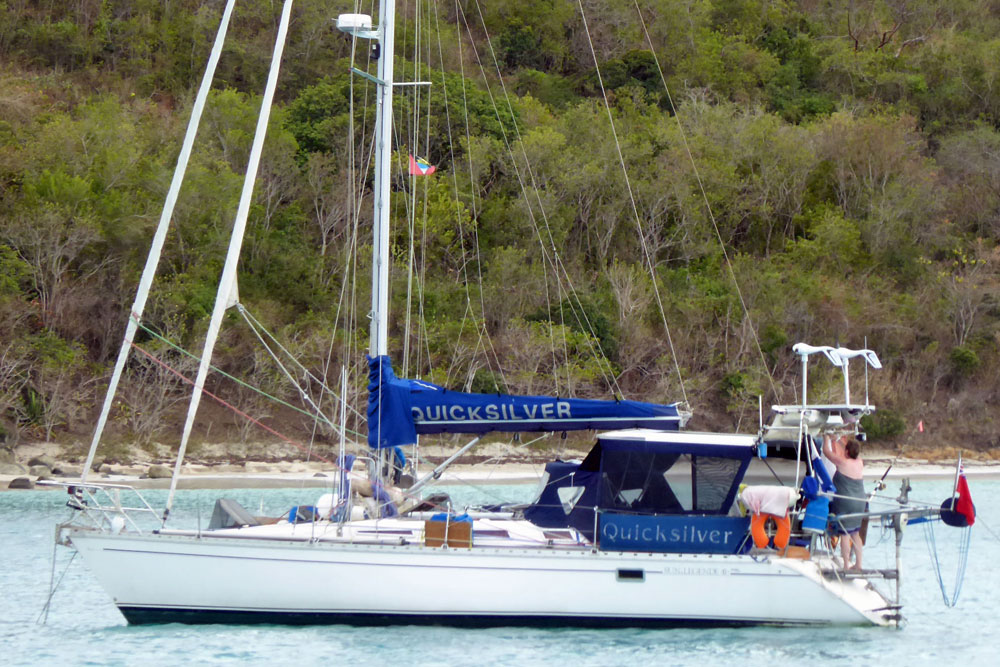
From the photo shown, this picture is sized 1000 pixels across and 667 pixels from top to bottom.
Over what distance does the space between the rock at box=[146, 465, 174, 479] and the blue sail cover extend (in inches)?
751

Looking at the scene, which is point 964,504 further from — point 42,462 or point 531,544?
point 42,462

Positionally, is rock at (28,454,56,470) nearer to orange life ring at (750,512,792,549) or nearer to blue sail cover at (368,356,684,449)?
blue sail cover at (368,356,684,449)

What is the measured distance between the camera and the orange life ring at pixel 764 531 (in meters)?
12.2

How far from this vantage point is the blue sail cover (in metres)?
12.5

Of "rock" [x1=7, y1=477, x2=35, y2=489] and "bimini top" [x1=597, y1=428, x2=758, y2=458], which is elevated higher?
"bimini top" [x1=597, y1=428, x2=758, y2=458]

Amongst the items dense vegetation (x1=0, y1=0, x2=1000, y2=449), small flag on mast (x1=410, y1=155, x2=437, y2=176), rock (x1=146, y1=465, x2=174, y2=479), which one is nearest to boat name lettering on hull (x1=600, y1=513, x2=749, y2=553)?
small flag on mast (x1=410, y1=155, x2=437, y2=176)

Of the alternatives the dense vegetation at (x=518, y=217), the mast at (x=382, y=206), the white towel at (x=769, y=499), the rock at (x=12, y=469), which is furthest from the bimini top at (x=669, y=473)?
Answer: the rock at (x=12, y=469)

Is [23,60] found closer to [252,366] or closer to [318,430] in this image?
[252,366]

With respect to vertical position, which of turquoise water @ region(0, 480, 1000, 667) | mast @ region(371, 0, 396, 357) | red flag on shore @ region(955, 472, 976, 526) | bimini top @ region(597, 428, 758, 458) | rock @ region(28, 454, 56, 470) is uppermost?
mast @ region(371, 0, 396, 357)

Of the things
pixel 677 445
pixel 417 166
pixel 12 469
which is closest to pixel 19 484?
pixel 12 469

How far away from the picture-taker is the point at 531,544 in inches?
480

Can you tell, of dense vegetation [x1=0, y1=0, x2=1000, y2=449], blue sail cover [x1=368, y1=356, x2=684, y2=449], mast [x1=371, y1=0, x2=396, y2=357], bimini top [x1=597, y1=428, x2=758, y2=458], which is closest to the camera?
blue sail cover [x1=368, y1=356, x2=684, y2=449]

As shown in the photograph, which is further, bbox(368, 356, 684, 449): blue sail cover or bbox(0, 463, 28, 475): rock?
bbox(0, 463, 28, 475): rock

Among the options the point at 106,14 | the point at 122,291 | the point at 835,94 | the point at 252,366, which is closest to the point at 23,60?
the point at 106,14
